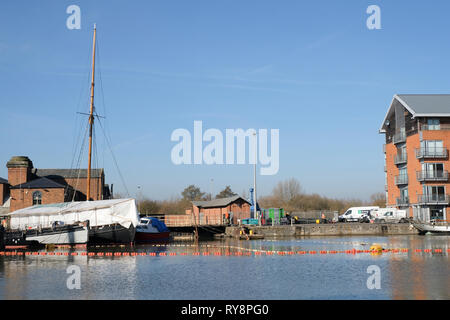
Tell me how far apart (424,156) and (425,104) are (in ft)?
29.8

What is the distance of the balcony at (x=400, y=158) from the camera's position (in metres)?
75.2

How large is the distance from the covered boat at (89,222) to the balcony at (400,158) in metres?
45.8

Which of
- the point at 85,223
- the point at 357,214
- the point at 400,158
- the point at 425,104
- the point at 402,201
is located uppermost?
the point at 425,104

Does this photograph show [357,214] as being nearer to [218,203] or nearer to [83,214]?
[218,203]

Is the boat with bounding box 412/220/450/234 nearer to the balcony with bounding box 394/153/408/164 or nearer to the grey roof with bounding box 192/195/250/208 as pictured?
the balcony with bounding box 394/153/408/164

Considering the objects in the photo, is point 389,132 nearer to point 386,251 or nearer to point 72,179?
point 386,251

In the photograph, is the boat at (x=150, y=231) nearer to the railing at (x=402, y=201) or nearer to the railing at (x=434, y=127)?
the railing at (x=402, y=201)

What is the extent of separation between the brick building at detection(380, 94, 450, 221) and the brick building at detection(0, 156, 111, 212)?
50.6m

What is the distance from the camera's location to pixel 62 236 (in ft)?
159

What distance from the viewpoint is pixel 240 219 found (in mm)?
80062

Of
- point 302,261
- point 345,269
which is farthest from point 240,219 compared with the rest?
point 345,269

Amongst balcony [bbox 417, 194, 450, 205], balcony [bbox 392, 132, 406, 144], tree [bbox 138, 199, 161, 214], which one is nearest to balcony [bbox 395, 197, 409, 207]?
balcony [bbox 417, 194, 450, 205]

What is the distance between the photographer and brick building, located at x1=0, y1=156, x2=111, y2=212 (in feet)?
266

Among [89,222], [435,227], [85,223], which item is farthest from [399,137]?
[85,223]
